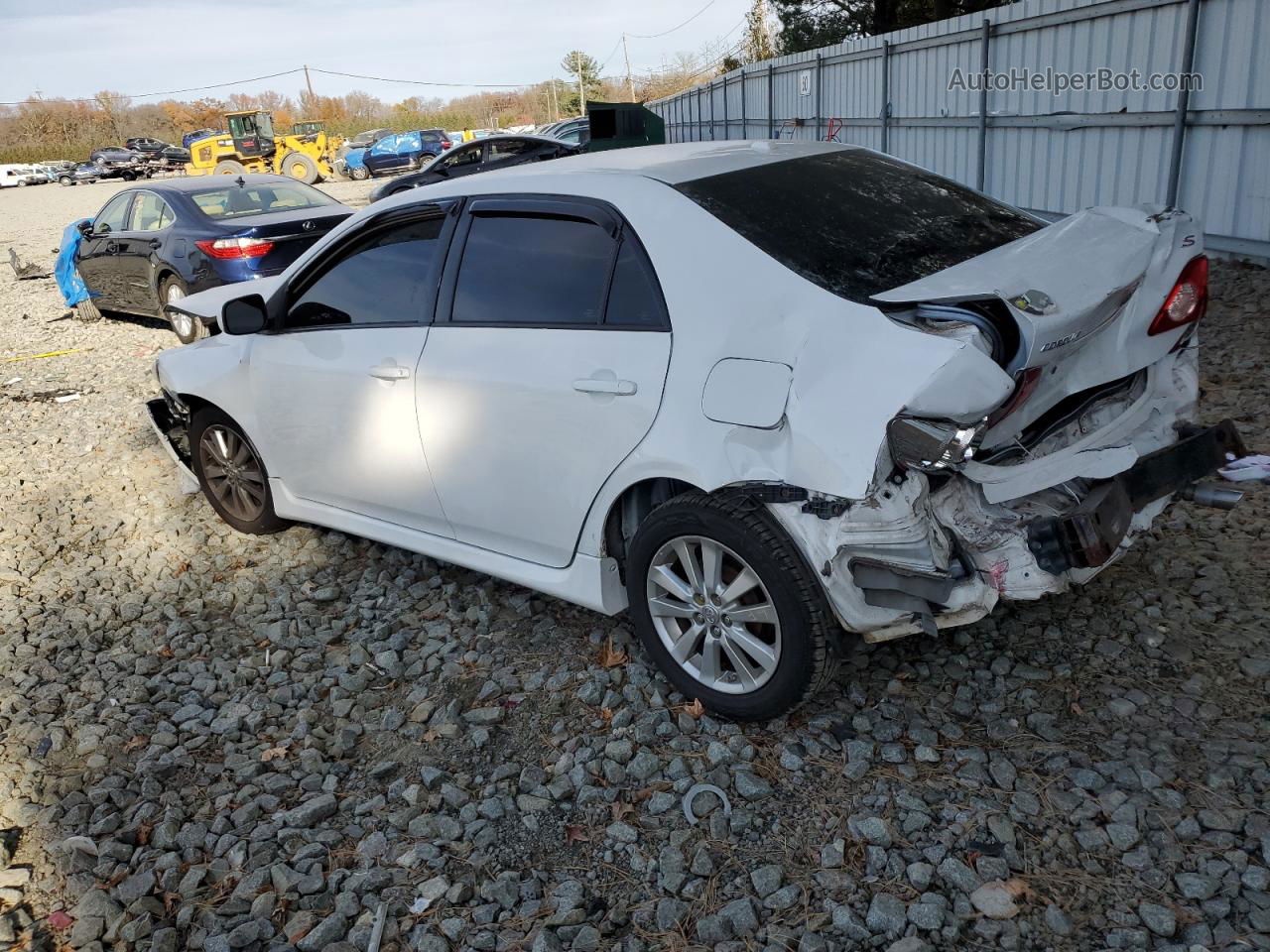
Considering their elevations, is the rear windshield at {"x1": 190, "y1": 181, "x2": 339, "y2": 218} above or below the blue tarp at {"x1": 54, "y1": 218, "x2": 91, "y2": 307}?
above

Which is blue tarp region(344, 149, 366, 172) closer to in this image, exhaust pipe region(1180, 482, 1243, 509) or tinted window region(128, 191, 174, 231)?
tinted window region(128, 191, 174, 231)

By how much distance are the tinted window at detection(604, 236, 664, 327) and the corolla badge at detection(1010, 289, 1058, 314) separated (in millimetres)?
1041

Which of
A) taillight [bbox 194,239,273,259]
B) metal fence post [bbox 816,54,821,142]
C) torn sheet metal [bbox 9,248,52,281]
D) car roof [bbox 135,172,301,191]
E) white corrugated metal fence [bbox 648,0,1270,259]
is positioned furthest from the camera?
torn sheet metal [bbox 9,248,52,281]

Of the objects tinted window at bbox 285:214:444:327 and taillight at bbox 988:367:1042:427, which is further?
tinted window at bbox 285:214:444:327

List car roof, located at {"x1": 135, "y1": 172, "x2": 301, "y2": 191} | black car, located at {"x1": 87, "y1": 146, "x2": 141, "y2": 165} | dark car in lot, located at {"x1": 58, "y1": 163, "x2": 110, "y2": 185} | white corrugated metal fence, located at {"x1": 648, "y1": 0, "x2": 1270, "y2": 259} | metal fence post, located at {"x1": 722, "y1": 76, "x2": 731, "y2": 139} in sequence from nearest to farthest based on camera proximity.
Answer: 1. white corrugated metal fence, located at {"x1": 648, "y1": 0, "x2": 1270, "y2": 259}
2. car roof, located at {"x1": 135, "y1": 172, "x2": 301, "y2": 191}
3. metal fence post, located at {"x1": 722, "y1": 76, "x2": 731, "y2": 139}
4. dark car in lot, located at {"x1": 58, "y1": 163, "x2": 110, "y2": 185}
5. black car, located at {"x1": 87, "y1": 146, "x2": 141, "y2": 165}

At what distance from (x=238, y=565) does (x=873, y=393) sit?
3.54 metres

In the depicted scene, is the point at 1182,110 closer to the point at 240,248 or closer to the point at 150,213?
the point at 240,248

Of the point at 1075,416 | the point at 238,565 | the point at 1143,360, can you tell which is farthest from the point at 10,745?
the point at 1143,360

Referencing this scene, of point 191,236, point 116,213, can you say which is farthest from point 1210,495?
point 116,213

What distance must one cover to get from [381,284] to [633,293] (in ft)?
4.34

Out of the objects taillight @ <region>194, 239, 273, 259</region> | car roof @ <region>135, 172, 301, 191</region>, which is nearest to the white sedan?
taillight @ <region>194, 239, 273, 259</region>

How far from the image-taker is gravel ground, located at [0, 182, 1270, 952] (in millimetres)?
2586

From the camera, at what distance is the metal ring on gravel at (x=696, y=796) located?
2.94m

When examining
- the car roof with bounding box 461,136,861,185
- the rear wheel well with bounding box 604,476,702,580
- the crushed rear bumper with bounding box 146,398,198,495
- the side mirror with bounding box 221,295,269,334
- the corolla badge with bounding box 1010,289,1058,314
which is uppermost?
the car roof with bounding box 461,136,861,185
